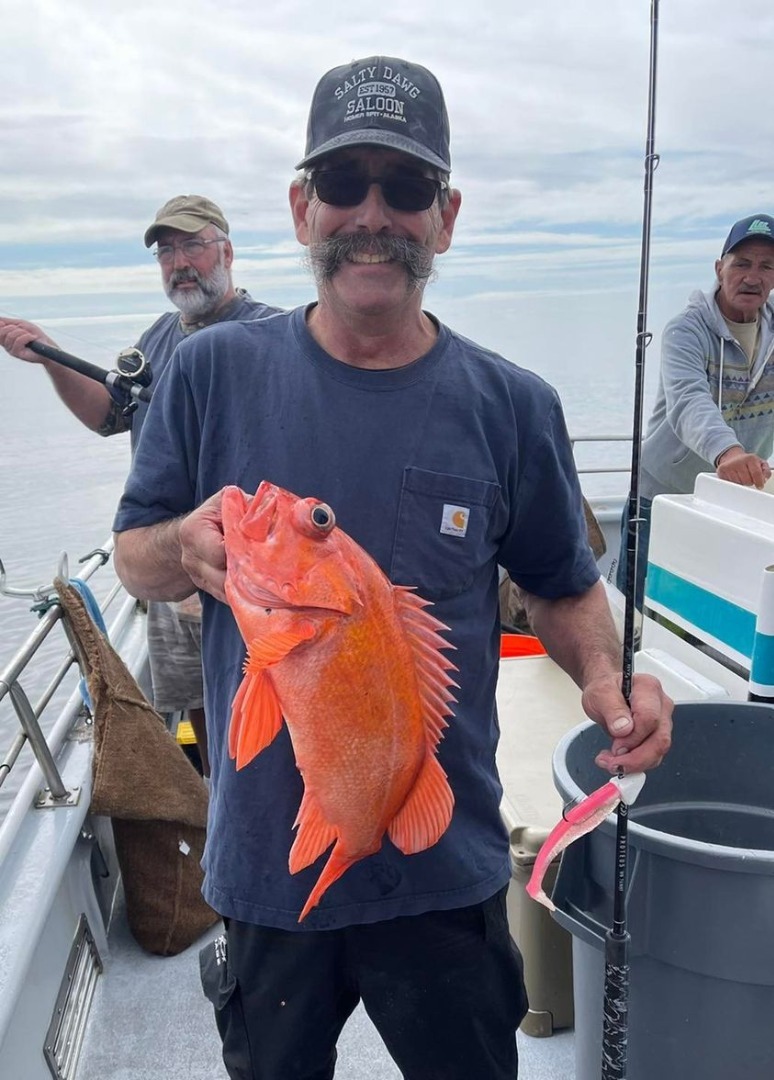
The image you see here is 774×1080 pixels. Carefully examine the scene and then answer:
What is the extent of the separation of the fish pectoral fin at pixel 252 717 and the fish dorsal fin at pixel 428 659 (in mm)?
216

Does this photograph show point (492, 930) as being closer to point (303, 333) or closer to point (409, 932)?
point (409, 932)

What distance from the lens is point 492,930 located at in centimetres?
151

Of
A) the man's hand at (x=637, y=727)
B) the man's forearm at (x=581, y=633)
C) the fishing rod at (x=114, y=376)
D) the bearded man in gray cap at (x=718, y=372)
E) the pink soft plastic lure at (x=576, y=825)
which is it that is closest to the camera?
the pink soft plastic lure at (x=576, y=825)

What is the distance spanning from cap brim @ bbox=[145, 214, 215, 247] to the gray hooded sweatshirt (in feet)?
6.91

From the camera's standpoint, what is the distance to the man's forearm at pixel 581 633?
1.57 meters

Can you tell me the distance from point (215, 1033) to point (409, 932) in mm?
1258

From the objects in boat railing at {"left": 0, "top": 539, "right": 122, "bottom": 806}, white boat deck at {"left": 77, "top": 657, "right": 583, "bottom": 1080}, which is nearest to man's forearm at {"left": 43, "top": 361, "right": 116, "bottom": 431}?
boat railing at {"left": 0, "top": 539, "right": 122, "bottom": 806}

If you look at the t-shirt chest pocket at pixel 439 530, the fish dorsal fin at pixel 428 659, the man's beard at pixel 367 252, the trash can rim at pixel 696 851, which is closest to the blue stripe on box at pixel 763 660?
the trash can rim at pixel 696 851

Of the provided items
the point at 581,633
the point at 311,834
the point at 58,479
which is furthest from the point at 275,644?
the point at 58,479

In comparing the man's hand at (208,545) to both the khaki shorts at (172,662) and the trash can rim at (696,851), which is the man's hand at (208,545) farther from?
the khaki shorts at (172,662)

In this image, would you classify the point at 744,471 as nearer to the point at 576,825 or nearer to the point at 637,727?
the point at 637,727

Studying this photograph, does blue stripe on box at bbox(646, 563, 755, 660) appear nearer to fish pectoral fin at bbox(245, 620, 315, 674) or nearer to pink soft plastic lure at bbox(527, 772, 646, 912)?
pink soft plastic lure at bbox(527, 772, 646, 912)

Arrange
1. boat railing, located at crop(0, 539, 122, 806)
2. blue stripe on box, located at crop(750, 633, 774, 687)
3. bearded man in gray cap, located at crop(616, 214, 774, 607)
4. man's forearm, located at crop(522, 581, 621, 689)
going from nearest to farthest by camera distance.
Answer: man's forearm, located at crop(522, 581, 621, 689) → boat railing, located at crop(0, 539, 122, 806) → blue stripe on box, located at crop(750, 633, 774, 687) → bearded man in gray cap, located at crop(616, 214, 774, 607)

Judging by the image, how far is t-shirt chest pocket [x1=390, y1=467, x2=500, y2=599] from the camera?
1.36m
